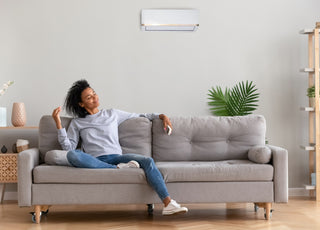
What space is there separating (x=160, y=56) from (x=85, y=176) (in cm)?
182

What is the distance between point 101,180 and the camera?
3756 mm

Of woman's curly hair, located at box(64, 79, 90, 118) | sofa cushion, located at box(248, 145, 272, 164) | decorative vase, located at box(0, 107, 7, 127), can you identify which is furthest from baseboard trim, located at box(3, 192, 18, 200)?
sofa cushion, located at box(248, 145, 272, 164)

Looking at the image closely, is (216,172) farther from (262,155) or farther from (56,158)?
(56,158)

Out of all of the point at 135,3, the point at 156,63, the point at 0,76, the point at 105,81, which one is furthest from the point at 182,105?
the point at 0,76

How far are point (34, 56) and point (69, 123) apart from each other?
108 cm

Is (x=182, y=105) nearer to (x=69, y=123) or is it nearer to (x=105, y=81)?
(x=105, y=81)

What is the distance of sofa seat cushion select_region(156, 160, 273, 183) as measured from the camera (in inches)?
149

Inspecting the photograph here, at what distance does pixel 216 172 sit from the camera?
3.80m

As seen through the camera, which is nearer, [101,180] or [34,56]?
[101,180]

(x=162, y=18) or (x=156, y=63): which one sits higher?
(x=162, y=18)

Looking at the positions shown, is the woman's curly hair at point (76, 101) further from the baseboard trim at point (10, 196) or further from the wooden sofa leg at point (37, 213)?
the baseboard trim at point (10, 196)

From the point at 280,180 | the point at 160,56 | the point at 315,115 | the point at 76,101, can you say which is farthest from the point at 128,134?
the point at 315,115

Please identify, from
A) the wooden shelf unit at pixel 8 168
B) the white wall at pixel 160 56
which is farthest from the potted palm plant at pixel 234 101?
the wooden shelf unit at pixel 8 168

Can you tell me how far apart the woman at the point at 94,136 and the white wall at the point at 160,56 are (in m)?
0.70
